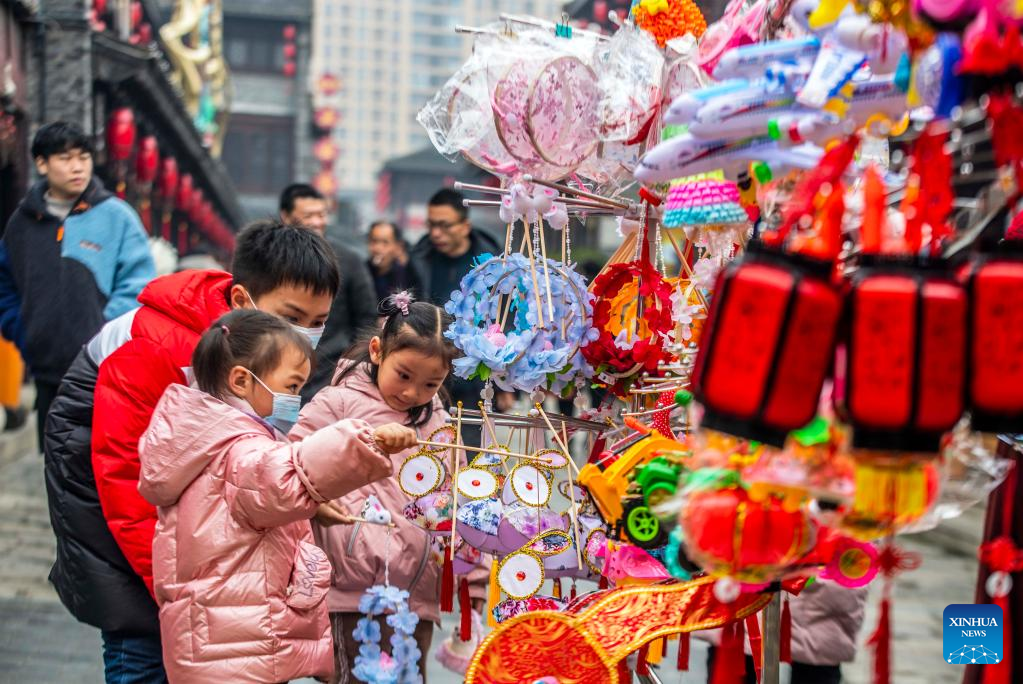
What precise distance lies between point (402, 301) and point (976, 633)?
67.5 inches

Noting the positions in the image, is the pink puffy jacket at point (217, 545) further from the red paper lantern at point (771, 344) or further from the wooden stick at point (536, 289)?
the red paper lantern at point (771, 344)

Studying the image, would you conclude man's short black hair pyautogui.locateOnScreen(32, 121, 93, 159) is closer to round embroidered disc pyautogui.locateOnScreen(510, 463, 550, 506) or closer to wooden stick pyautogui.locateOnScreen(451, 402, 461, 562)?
wooden stick pyautogui.locateOnScreen(451, 402, 461, 562)

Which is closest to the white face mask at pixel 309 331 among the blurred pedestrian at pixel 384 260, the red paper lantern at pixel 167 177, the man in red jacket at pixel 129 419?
the man in red jacket at pixel 129 419

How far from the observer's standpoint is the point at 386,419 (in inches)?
142

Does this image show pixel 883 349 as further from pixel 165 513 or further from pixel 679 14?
pixel 165 513

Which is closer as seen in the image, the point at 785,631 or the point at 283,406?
the point at 283,406

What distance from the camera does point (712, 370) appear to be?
183 cm

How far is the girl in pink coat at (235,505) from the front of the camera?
2.78 meters

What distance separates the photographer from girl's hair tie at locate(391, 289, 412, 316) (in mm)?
3548

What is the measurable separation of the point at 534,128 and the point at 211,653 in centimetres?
132

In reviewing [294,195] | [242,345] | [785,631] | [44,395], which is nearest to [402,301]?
[242,345]

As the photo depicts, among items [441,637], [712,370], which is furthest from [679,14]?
[441,637]

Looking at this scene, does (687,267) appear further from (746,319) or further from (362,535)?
(746,319)

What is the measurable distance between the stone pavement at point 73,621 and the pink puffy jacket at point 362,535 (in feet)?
3.75
